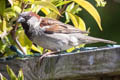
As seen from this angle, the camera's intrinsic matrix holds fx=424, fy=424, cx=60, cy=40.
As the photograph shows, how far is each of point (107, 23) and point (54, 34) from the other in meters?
0.61

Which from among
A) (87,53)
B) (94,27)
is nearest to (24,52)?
(87,53)

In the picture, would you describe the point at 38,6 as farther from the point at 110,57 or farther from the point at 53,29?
the point at 110,57

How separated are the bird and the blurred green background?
0.44 metres

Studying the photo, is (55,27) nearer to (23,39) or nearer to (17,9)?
(23,39)

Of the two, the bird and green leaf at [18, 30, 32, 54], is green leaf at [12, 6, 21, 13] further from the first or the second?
the bird

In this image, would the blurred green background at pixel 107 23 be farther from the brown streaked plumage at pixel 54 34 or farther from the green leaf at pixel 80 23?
the green leaf at pixel 80 23

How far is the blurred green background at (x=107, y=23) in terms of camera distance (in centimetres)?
325

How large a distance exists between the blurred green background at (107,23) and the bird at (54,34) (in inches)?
17.4

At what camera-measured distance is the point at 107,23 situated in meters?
3.31

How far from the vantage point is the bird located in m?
2.64

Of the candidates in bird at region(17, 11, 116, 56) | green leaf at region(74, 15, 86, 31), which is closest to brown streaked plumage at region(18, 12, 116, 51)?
bird at region(17, 11, 116, 56)

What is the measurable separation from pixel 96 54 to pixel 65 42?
101 centimetres

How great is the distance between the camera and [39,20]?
2.75 m

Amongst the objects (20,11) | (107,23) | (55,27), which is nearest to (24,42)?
(20,11)
